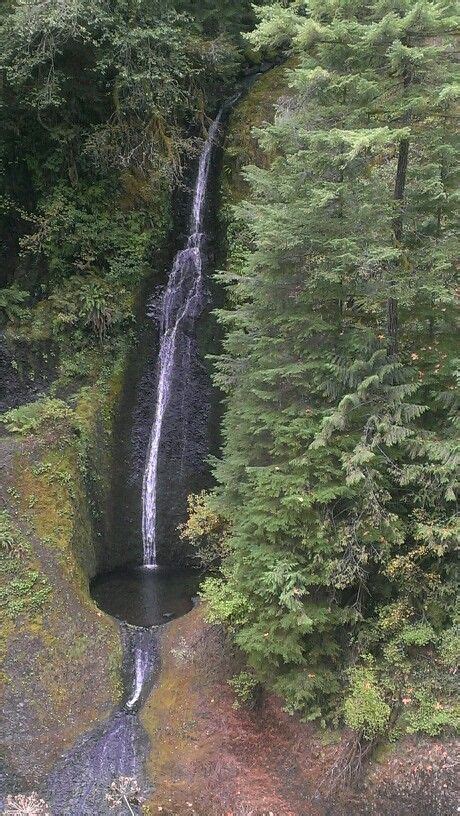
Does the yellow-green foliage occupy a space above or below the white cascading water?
above

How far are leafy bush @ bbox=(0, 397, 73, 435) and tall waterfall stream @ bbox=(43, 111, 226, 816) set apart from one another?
96.4 inches

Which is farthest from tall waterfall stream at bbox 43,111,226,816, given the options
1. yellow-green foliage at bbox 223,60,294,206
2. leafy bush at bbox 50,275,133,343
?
leafy bush at bbox 50,275,133,343

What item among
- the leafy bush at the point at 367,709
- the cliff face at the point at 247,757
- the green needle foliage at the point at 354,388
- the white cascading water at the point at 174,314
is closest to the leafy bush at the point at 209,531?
the cliff face at the point at 247,757

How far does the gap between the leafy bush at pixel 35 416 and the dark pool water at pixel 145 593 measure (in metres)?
3.97

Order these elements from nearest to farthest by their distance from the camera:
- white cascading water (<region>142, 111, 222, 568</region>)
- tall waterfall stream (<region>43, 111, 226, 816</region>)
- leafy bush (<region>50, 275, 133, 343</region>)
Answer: tall waterfall stream (<region>43, 111, 226, 816</region>), white cascading water (<region>142, 111, 222, 568</region>), leafy bush (<region>50, 275, 133, 343</region>)

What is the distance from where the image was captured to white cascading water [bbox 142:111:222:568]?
13.8m

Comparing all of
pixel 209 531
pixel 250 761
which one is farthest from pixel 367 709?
pixel 209 531

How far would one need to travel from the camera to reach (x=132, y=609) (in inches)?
482

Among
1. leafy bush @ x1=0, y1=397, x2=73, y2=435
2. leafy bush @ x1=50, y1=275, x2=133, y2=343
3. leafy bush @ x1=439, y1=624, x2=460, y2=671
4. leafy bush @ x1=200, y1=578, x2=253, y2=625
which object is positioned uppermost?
leafy bush @ x1=50, y1=275, x2=133, y2=343

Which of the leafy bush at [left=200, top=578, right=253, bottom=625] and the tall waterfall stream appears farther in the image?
the leafy bush at [left=200, top=578, right=253, bottom=625]

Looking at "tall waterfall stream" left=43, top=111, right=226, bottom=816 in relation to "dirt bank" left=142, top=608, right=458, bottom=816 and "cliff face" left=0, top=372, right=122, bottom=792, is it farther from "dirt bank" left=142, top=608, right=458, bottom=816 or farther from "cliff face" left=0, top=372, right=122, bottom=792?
"dirt bank" left=142, top=608, right=458, bottom=816

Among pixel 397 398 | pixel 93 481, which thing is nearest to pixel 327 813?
pixel 397 398

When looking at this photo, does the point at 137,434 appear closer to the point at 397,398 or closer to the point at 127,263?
the point at 127,263

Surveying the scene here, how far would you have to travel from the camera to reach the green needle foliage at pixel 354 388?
7453 mm
